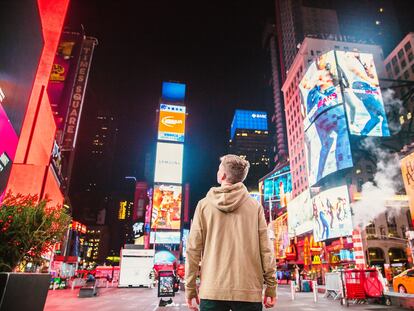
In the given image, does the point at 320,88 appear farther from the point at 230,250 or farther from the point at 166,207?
the point at 230,250

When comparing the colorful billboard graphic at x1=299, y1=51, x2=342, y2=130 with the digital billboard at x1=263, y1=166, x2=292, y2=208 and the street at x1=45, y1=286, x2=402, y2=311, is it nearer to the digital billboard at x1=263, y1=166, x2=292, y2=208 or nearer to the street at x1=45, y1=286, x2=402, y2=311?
the digital billboard at x1=263, y1=166, x2=292, y2=208

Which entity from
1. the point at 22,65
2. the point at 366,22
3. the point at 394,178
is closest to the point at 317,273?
the point at 394,178

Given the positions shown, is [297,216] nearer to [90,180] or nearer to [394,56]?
[394,56]

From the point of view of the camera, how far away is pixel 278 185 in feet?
276

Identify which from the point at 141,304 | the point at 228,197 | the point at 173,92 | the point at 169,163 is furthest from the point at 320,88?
the point at 228,197

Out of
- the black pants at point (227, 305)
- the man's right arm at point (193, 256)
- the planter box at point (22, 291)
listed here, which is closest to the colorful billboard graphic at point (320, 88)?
the planter box at point (22, 291)

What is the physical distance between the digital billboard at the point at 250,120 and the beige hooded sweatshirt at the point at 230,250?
16289 cm

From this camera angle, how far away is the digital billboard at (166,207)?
214ft

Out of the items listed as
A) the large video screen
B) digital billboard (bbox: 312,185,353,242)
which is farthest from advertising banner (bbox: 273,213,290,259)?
the large video screen

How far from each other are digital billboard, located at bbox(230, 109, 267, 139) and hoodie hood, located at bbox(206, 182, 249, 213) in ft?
534

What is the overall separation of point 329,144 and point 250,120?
12615cm

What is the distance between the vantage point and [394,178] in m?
45.2

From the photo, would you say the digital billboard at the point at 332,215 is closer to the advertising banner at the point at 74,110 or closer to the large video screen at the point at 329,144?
the large video screen at the point at 329,144

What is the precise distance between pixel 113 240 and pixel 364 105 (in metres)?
113
